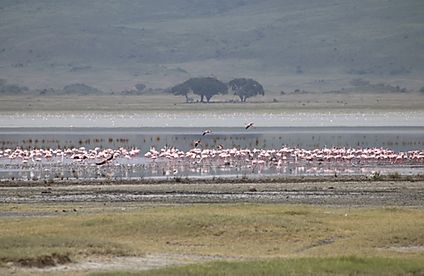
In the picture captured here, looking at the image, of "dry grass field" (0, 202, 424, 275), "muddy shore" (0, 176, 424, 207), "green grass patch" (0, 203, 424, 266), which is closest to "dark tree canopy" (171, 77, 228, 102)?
"muddy shore" (0, 176, 424, 207)

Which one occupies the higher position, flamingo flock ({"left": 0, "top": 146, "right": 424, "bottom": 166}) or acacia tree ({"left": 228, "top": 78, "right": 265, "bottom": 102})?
acacia tree ({"left": 228, "top": 78, "right": 265, "bottom": 102})

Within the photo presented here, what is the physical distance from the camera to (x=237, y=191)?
112 ft

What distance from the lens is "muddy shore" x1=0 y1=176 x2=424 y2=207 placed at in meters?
31.4

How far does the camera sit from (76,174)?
40.7 metres

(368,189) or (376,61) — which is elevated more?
(376,61)

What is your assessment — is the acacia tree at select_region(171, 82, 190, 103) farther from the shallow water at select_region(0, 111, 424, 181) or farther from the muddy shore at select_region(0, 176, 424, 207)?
the muddy shore at select_region(0, 176, 424, 207)

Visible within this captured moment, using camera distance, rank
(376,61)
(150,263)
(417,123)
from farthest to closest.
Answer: (376,61) < (417,123) < (150,263)

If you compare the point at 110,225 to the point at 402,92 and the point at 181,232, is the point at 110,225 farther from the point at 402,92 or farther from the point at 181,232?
the point at 402,92

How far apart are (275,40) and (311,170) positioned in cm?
15408

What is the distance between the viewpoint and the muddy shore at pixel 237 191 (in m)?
31.4

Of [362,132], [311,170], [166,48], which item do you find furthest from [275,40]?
[311,170]

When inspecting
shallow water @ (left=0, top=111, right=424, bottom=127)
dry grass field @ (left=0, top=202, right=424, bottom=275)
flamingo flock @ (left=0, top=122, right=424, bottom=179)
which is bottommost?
dry grass field @ (left=0, top=202, right=424, bottom=275)

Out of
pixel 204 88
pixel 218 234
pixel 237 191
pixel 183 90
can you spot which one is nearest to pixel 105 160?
pixel 237 191

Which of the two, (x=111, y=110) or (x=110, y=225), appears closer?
(x=110, y=225)
